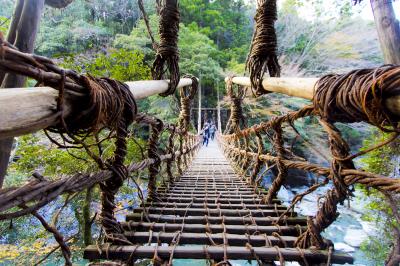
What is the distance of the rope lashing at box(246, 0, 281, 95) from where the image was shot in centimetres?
166

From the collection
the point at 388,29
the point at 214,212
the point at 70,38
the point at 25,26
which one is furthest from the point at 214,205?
the point at 70,38

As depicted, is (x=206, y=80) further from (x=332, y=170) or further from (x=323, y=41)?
(x=332, y=170)

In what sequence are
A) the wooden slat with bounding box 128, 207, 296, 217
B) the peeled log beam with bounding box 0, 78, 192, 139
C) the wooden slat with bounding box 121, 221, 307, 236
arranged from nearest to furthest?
the peeled log beam with bounding box 0, 78, 192, 139
the wooden slat with bounding box 121, 221, 307, 236
the wooden slat with bounding box 128, 207, 296, 217

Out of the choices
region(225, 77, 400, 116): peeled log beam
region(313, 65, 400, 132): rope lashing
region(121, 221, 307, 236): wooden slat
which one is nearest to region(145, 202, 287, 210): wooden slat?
region(121, 221, 307, 236): wooden slat

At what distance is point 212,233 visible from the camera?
1.14m

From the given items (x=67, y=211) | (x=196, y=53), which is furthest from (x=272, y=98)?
(x=67, y=211)

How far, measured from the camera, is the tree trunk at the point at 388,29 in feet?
7.68

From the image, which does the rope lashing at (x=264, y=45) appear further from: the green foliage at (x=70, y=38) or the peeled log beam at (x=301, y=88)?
the green foliage at (x=70, y=38)

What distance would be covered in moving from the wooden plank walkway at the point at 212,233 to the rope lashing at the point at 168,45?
0.85m

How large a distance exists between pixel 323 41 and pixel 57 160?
8727 mm

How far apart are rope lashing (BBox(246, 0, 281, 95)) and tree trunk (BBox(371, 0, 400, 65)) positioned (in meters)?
1.33

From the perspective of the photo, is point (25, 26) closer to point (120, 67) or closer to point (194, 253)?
point (194, 253)

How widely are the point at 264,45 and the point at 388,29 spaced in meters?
1.49

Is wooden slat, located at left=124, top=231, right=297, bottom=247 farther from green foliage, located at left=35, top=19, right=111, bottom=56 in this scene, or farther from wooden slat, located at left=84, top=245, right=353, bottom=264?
green foliage, located at left=35, top=19, right=111, bottom=56
